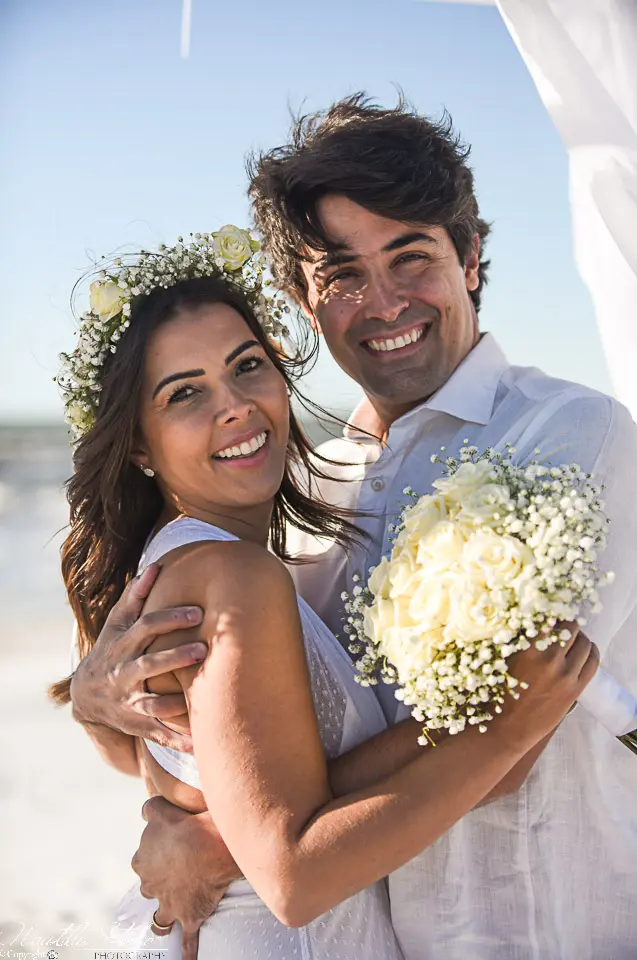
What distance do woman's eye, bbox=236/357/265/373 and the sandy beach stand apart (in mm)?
1258

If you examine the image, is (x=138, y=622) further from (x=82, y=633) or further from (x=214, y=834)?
(x=82, y=633)

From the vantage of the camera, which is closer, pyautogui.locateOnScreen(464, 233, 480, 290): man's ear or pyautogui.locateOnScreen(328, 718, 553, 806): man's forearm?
pyautogui.locateOnScreen(328, 718, 553, 806): man's forearm

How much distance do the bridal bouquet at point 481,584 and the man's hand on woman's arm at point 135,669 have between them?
21.8 inches

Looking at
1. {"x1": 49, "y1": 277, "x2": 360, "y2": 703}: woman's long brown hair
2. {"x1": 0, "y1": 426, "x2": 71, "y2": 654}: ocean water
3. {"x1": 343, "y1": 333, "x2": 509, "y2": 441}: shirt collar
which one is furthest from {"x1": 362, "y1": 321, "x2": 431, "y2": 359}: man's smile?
{"x1": 0, "y1": 426, "x2": 71, "y2": 654}: ocean water

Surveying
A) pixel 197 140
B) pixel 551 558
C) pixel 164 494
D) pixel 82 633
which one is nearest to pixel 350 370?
pixel 164 494

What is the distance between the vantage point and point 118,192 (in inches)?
1163

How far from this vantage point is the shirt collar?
3.54 m

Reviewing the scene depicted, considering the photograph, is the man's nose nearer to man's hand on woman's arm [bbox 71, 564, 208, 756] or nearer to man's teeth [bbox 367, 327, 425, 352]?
man's teeth [bbox 367, 327, 425, 352]

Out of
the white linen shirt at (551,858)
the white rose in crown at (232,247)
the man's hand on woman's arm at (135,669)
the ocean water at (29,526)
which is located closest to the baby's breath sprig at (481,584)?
the white linen shirt at (551,858)

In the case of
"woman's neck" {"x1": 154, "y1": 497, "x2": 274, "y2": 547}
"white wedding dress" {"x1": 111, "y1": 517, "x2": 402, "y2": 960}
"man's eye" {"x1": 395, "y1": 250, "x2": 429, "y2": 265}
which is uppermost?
"man's eye" {"x1": 395, "y1": 250, "x2": 429, "y2": 265}

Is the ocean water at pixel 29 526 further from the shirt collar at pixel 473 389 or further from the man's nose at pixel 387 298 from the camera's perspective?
the shirt collar at pixel 473 389

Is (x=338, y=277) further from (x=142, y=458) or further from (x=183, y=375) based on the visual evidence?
(x=142, y=458)

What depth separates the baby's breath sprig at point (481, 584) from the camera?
238cm

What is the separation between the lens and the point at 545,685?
2490 mm
